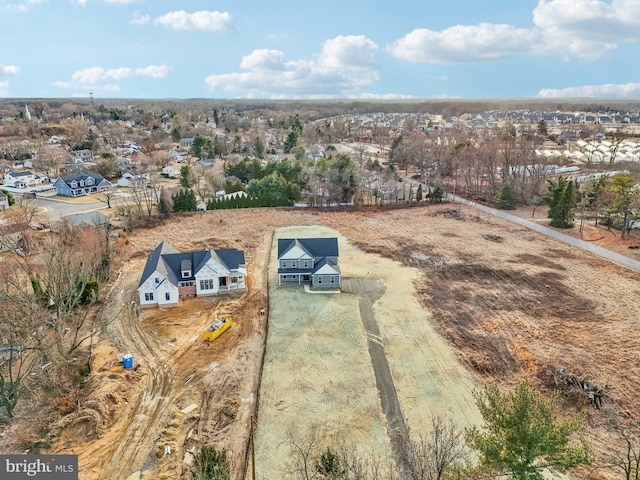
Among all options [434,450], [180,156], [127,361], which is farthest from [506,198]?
[180,156]

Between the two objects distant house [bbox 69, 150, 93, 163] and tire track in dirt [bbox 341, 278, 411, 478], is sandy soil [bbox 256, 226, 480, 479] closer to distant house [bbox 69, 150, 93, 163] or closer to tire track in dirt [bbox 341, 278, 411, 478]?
tire track in dirt [bbox 341, 278, 411, 478]

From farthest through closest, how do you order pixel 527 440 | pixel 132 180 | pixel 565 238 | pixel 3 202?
pixel 132 180 → pixel 3 202 → pixel 565 238 → pixel 527 440

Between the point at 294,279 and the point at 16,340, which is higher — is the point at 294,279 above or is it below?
below

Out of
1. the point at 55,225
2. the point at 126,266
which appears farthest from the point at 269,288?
the point at 55,225

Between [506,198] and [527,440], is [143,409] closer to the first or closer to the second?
[527,440]

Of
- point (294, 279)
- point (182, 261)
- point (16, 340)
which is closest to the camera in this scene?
point (16, 340)

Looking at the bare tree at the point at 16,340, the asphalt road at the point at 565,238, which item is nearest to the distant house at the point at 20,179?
the bare tree at the point at 16,340

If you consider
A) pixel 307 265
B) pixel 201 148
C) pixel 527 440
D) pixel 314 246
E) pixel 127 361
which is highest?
pixel 201 148
